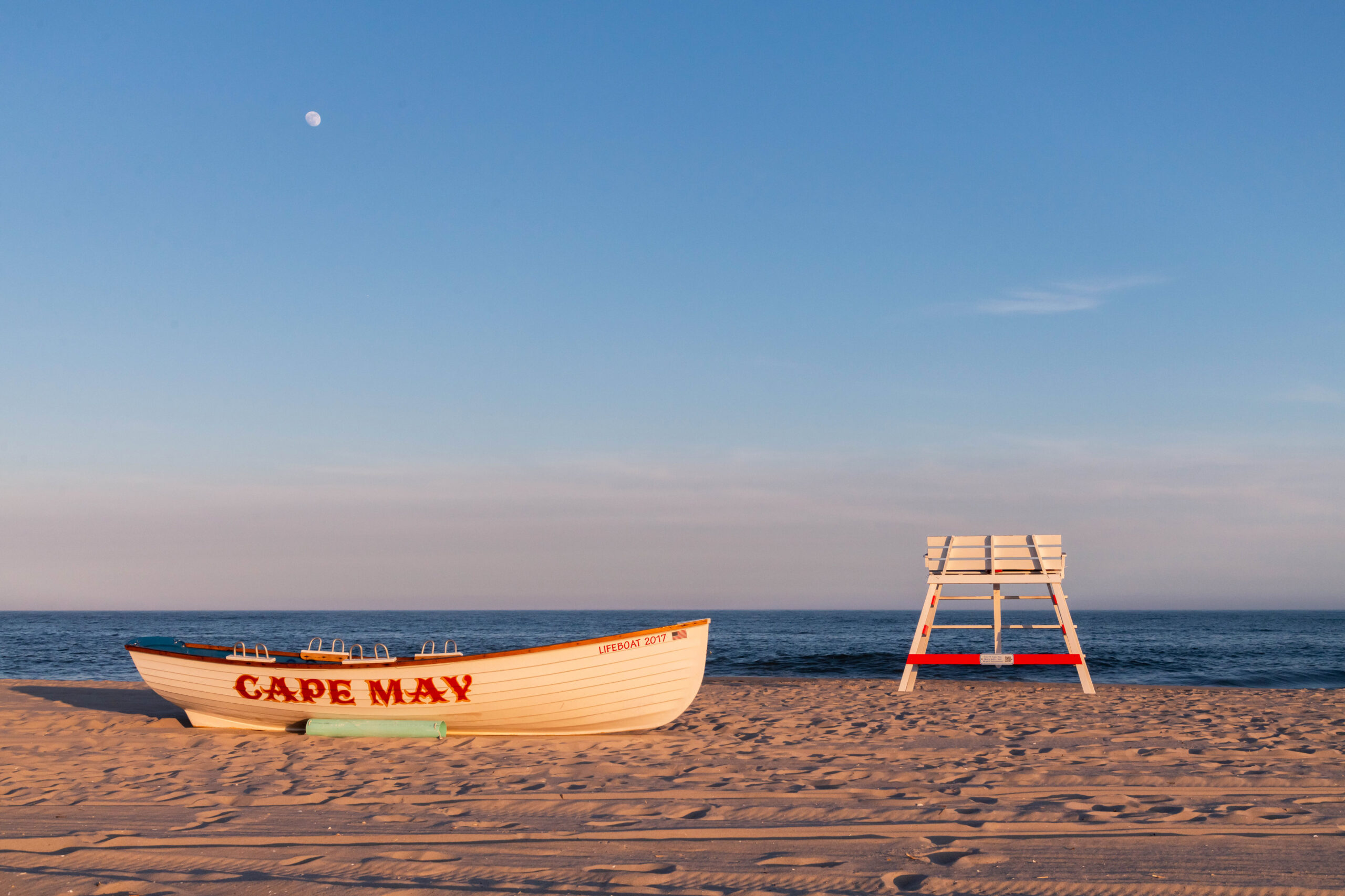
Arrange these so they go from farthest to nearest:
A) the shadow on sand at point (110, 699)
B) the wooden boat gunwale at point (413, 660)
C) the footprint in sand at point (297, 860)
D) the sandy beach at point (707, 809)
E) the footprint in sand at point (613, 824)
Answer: the shadow on sand at point (110, 699) → the wooden boat gunwale at point (413, 660) → the footprint in sand at point (613, 824) → the footprint in sand at point (297, 860) → the sandy beach at point (707, 809)

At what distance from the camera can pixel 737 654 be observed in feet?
118

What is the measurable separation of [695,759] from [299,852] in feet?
14.3

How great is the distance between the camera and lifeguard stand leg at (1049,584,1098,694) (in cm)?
1443

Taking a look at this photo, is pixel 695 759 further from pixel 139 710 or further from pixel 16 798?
pixel 139 710

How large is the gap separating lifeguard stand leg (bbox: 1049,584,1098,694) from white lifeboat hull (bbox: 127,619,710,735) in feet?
22.6

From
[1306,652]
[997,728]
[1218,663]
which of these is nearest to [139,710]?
[997,728]

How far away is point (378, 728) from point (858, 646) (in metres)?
41.2

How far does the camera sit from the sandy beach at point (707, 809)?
17.4ft

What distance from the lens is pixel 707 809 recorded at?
23.0 feet

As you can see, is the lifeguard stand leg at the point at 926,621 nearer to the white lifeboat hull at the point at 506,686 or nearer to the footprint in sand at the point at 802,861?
the white lifeboat hull at the point at 506,686

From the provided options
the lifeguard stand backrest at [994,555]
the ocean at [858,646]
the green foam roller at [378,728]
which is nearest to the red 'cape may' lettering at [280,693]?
the green foam roller at [378,728]

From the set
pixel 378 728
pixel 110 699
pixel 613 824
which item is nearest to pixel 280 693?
pixel 378 728

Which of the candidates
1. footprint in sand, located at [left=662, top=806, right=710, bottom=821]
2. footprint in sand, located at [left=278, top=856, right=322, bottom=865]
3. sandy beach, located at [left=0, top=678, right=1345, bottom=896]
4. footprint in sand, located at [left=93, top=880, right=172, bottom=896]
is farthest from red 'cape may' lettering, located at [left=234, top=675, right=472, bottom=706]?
footprint in sand, located at [left=93, top=880, right=172, bottom=896]

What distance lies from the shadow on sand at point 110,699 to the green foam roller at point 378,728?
3.56m
